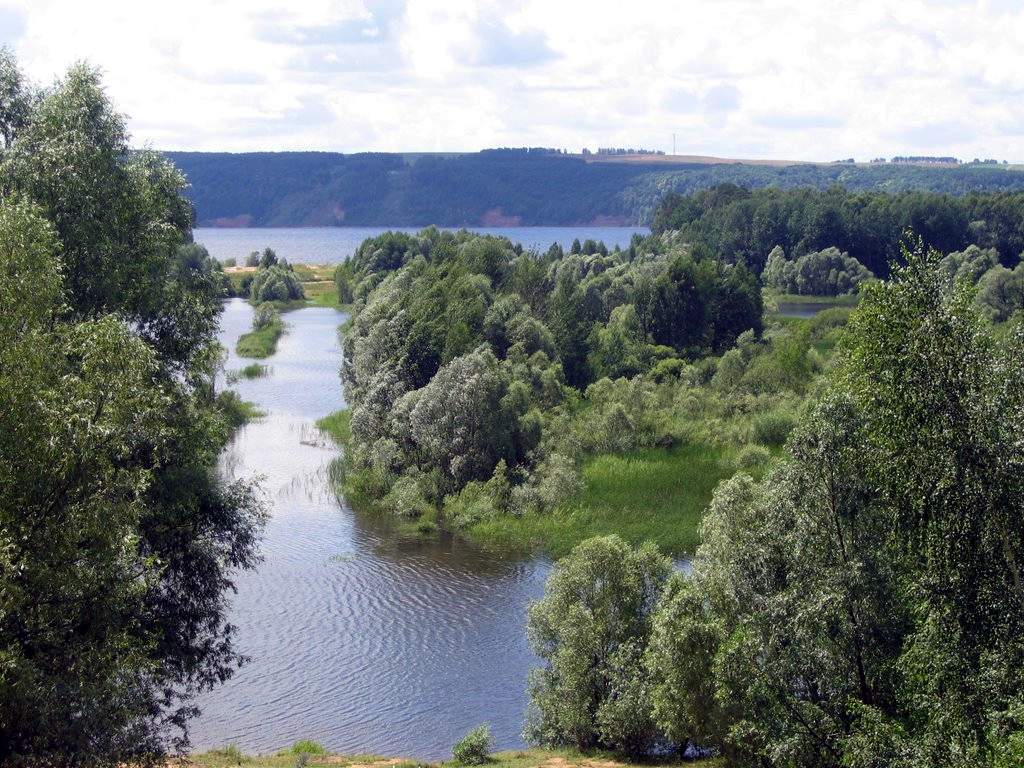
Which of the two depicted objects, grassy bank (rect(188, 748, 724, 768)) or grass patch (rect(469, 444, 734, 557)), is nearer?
grassy bank (rect(188, 748, 724, 768))

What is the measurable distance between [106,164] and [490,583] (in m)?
23.0

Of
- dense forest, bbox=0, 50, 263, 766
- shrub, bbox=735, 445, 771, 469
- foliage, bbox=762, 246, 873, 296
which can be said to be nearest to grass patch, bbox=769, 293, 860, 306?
foliage, bbox=762, 246, 873, 296

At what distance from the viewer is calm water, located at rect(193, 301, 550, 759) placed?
104 feet

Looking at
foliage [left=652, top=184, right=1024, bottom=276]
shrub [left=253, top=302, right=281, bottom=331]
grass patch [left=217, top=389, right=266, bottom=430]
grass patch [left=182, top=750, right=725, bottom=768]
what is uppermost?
foliage [left=652, top=184, right=1024, bottom=276]

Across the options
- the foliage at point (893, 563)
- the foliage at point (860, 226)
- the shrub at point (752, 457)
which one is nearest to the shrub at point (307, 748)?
the foliage at point (893, 563)

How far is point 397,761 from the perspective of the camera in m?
27.3

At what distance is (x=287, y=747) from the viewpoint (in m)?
30.0

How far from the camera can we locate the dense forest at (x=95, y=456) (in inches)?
654

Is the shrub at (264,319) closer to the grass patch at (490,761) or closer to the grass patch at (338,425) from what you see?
the grass patch at (338,425)

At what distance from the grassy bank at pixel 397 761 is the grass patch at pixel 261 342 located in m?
62.9

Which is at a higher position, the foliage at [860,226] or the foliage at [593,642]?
the foliage at [860,226]

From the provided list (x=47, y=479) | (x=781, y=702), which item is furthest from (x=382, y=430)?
(x=47, y=479)

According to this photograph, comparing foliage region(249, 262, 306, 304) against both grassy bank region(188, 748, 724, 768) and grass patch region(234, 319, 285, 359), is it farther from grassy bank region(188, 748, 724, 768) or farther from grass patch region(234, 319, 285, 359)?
grassy bank region(188, 748, 724, 768)

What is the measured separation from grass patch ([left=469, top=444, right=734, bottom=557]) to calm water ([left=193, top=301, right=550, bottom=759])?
221 cm
